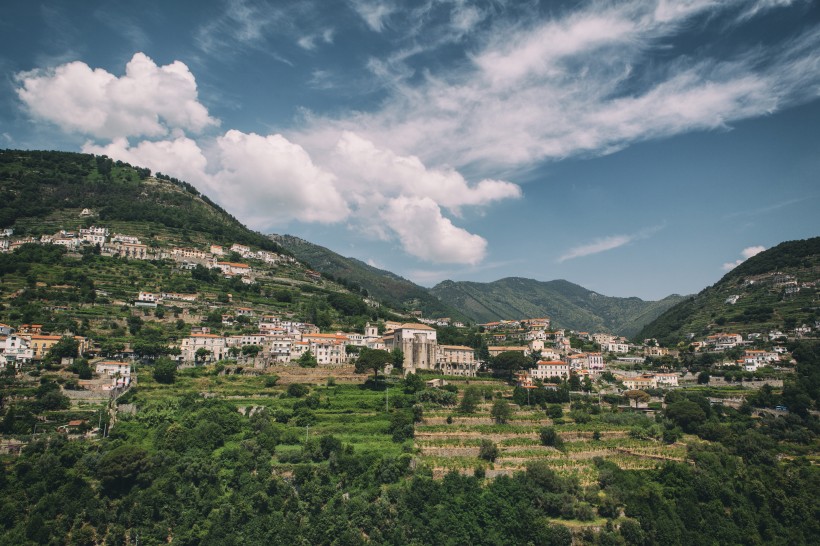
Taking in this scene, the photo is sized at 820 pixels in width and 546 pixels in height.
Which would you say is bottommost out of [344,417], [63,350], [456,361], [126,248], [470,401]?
[344,417]

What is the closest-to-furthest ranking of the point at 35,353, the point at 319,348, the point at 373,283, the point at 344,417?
1. the point at 344,417
2. the point at 35,353
3. the point at 319,348
4. the point at 373,283

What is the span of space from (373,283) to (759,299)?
105310mm

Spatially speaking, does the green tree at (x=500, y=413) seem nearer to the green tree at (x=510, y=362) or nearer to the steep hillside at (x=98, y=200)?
the green tree at (x=510, y=362)

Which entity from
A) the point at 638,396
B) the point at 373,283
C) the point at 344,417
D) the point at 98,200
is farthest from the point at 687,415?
the point at 373,283

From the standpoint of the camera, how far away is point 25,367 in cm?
4256

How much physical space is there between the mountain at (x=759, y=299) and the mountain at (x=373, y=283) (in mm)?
59432

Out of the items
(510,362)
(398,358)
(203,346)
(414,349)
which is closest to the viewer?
(398,358)

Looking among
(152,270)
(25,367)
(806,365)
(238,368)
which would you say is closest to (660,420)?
(806,365)

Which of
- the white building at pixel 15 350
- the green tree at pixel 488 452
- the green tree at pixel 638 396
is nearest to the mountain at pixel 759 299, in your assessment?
the green tree at pixel 638 396

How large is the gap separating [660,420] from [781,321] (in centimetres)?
3676

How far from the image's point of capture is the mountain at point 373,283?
152 meters

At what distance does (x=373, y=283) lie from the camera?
168500 millimetres

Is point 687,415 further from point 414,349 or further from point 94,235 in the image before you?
point 94,235

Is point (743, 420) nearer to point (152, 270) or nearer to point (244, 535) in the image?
point (244, 535)
